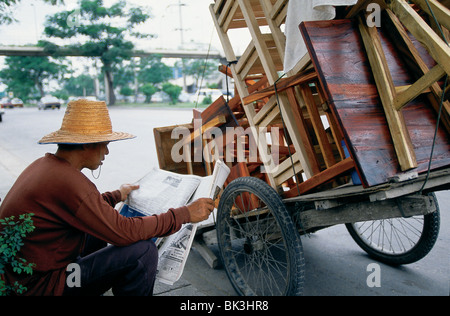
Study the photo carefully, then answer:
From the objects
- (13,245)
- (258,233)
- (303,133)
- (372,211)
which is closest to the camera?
(13,245)

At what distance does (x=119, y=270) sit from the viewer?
1.97 meters

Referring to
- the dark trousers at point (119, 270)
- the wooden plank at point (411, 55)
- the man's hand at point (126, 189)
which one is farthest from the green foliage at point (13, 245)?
the wooden plank at point (411, 55)

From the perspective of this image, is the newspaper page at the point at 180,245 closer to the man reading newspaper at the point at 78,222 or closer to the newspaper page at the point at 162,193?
the newspaper page at the point at 162,193

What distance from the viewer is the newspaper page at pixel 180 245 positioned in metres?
2.25

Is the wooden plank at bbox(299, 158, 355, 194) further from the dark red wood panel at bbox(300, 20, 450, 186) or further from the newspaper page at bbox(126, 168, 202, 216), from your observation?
the newspaper page at bbox(126, 168, 202, 216)

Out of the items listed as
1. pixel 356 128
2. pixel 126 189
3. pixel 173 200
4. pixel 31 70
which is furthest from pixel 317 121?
pixel 31 70

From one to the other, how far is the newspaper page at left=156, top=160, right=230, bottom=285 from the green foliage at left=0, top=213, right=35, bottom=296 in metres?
0.80

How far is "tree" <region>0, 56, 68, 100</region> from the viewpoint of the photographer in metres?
49.4

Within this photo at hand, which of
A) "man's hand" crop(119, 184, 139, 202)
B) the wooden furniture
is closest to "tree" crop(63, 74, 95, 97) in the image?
"man's hand" crop(119, 184, 139, 202)

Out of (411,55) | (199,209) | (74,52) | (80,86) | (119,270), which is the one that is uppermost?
(80,86)

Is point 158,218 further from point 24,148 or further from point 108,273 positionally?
point 24,148

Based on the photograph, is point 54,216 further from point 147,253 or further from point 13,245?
point 147,253

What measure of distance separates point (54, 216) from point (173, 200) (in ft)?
2.49

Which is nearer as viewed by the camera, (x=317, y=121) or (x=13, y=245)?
(x=13, y=245)
